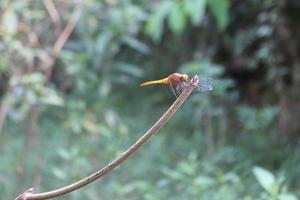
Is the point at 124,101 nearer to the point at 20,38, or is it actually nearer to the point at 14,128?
the point at 14,128

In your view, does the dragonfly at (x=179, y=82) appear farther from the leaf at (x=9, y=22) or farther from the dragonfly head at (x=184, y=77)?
the leaf at (x=9, y=22)

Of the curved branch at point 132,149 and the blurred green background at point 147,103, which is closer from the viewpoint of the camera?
the curved branch at point 132,149

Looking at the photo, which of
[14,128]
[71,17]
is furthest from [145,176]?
[14,128]

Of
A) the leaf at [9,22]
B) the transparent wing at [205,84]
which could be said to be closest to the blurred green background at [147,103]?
the leaf at [9,22]

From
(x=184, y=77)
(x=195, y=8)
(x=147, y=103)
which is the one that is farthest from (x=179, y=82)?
(x=147, y=103)

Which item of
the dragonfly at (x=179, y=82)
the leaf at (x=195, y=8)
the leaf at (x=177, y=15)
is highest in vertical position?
the leaf at (x=177, y=15)

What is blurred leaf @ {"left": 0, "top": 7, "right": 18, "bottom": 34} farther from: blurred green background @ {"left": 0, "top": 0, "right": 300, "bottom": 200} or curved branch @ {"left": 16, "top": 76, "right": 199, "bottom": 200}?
curved branch @ {"left": 16, "top": 76, "right": 199, "bottom": 200}

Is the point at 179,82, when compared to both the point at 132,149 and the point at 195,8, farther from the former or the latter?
the point at 195,8

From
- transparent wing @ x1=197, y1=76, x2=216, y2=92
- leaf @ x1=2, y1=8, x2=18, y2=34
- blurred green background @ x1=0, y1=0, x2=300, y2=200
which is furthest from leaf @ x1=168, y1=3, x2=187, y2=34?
transparent wing @ x1=197, y1=76, x2=216, y2=92
